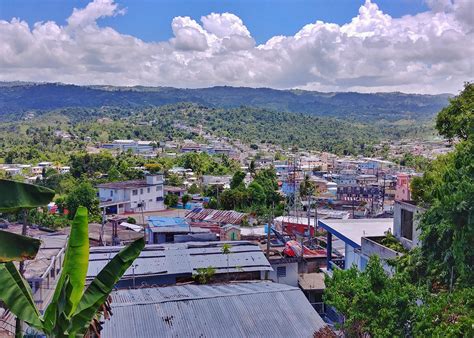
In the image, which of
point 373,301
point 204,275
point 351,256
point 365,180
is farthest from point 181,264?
point 365,180

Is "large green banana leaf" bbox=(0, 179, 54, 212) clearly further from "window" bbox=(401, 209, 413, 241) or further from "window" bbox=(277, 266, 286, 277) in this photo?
"window" bbox=(277, 266, 286, 277)

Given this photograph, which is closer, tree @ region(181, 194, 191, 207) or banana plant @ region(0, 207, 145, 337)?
banana plant @ region(0, 207, 145, 337)

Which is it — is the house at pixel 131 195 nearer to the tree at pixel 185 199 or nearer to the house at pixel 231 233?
the tree at pixel 185 199

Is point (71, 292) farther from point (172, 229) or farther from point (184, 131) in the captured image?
point (184, 131)

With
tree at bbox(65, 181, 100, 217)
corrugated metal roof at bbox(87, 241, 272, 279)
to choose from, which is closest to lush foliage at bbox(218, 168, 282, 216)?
tree at bbox(65, 181, 100, 217)

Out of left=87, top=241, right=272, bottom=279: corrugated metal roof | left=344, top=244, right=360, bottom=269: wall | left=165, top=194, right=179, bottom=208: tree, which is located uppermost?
left=344, top=244, right=360, bottom=269: wall

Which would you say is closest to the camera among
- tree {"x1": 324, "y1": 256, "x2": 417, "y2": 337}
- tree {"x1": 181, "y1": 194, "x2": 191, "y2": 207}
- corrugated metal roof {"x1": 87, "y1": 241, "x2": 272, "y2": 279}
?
tree {"x1": 324, "y1": 256, "x2": 417, "y2": 337}

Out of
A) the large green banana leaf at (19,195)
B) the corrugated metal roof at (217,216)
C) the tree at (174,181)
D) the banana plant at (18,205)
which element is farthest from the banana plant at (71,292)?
the tree at (174,181)

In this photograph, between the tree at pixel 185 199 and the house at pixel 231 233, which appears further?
the tree at pixel 185 199
